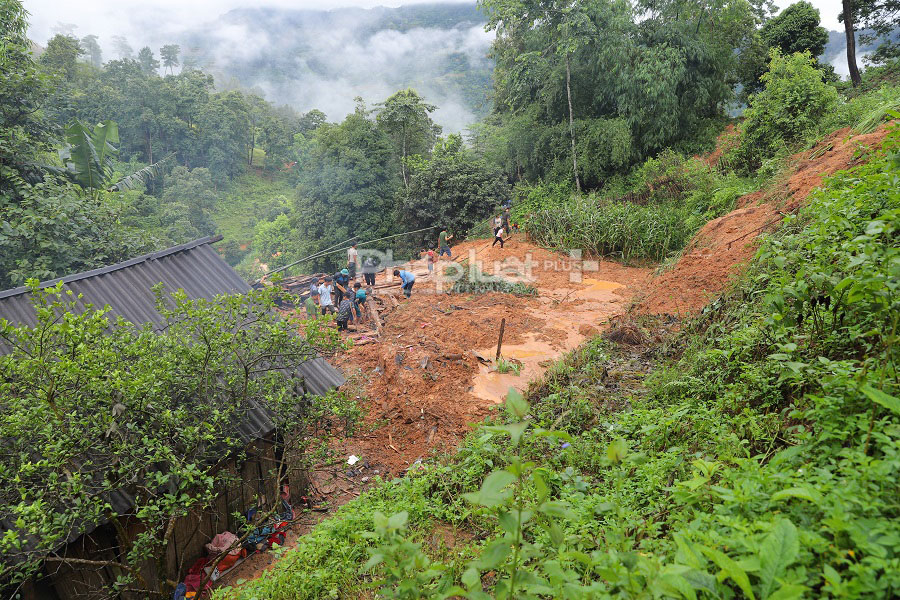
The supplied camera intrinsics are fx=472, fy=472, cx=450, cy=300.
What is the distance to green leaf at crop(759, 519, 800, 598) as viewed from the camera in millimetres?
1503

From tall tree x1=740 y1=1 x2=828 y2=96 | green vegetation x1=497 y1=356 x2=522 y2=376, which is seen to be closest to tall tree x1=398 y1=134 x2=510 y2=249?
tall tree x1=740 y1=1 x2=828 y2=96

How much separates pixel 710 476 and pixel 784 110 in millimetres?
16032

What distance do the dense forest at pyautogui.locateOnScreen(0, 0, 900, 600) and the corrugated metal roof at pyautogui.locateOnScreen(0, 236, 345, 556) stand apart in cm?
22

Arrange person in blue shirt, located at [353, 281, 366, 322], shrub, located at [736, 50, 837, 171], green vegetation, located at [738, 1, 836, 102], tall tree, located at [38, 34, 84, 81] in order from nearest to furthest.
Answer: person in blue shirt, located at [353, 281, 366, 322], shrub, located at [736, 50, 837, 171], green vegetation, located at [738, 1, 836, 102], tall tree, located at [38, 34, 84, 81]

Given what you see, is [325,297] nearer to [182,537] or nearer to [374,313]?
[374,313]

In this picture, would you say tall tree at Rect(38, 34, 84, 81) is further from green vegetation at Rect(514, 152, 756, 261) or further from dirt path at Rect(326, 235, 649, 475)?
green vegetation at Rect(514, 152, 756, 261)

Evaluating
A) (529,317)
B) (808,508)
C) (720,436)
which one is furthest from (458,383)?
(808,508)

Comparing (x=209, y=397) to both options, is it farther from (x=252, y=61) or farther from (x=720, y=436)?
(x=252, y=61)

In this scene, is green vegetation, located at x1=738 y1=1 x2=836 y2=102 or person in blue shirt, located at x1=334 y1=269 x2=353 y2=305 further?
green vegetation, located at x1=738 y1=1 x2=836 y2=102

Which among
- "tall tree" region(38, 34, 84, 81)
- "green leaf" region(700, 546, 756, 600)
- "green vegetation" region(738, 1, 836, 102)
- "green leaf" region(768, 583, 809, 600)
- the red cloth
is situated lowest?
the red cloth

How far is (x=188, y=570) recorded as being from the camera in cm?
505

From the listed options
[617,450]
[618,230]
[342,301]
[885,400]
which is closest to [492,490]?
[617,450]

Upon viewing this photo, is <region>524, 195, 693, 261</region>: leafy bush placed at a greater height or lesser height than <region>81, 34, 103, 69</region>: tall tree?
lesser

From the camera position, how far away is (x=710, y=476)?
209cm
